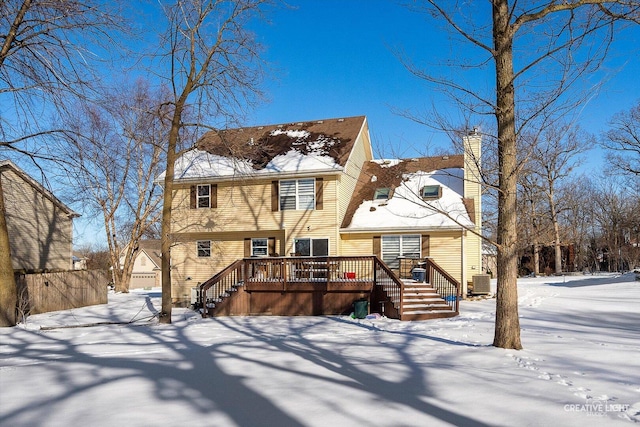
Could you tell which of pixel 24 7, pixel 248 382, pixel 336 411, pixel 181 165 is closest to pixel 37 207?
pixel 181 165

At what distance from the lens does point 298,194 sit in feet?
63.6

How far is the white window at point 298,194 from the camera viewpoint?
19.3 meters

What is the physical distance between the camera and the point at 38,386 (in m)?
5.98

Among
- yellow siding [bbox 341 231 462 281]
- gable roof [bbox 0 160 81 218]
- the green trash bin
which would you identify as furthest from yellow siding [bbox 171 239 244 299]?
yellow siding [bbox 341 231 462 281]

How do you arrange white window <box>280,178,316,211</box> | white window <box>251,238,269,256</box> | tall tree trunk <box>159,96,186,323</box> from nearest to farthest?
1. tall tree trunk <box>159,96,186,323</box>
2. white window <box>280,178,316,211</box>
3. white window <box>251,238,269,256</box>

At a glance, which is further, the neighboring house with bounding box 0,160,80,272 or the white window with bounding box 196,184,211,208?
the white window with bounding box 196,184,211,208

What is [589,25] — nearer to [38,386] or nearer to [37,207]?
[38,386]

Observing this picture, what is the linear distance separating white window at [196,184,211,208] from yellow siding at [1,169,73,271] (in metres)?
6.57

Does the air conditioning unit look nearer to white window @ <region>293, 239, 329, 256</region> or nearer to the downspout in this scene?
the downspout

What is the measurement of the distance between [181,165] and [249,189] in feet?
11.3

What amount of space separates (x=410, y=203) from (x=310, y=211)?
4158 mm

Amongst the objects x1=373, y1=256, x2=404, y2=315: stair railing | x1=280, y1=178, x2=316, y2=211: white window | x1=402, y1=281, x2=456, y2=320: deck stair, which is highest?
x1=280, y1=178, x2=316, y2=211: white window

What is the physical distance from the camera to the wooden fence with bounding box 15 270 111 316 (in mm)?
16055

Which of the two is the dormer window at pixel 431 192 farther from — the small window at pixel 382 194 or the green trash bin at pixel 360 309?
the green trash bin at pixel 360 309
